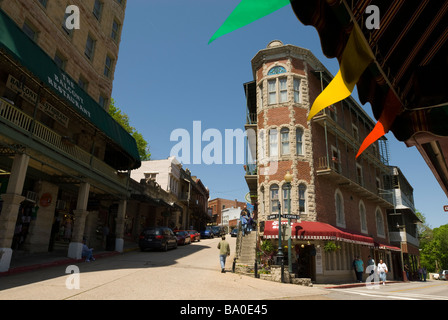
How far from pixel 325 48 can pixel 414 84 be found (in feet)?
4.51

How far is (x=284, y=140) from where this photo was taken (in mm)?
21078

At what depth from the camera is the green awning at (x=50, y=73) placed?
10.0 metres

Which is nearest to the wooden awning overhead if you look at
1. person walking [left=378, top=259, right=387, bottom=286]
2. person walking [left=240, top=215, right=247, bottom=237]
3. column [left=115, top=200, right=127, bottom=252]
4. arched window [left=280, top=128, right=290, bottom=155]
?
arched window [left=280, top=128, right=290, bottom=155]

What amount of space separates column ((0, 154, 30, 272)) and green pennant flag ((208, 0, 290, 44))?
12287mm

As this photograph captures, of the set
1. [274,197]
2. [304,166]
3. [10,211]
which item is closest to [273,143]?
[304,166]

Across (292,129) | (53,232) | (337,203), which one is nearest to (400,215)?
(337,203)

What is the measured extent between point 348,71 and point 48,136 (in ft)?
45.8

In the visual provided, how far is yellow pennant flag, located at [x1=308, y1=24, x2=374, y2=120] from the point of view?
8.71ft

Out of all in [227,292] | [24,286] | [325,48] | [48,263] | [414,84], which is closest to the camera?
[325,48]

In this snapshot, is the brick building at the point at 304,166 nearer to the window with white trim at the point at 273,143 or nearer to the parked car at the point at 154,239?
the window with white trim at the point at 273,143

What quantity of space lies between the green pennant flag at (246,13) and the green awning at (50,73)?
1079cm

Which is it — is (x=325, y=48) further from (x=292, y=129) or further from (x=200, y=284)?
(x=292, y=129)

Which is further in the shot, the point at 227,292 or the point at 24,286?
the point at 227,292

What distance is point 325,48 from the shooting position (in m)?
2.93
